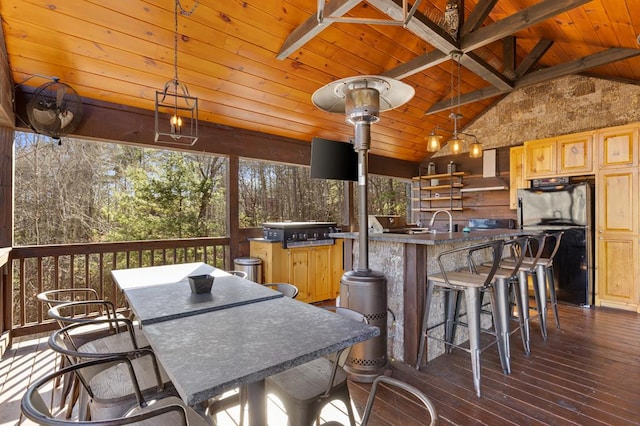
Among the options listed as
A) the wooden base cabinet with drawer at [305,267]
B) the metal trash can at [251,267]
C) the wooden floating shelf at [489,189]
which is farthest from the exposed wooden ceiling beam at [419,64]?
the metal trash can at [251,267]

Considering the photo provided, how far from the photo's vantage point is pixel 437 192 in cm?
643

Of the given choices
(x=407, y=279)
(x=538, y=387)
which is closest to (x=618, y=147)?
(x=538, y=387)

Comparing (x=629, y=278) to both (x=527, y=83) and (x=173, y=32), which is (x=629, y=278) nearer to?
(x=527, y=83)

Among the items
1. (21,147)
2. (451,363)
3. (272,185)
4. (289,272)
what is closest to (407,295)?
(451,363)

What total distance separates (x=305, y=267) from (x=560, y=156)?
12.7 ft

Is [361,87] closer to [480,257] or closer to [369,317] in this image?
[369,317]

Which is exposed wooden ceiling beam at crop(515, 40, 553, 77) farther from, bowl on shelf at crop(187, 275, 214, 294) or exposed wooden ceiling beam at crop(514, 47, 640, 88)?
bowl on shelf at crop(187, 275, 214, 294)

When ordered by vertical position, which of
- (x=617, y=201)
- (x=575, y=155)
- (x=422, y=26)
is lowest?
(x=617, y=201)

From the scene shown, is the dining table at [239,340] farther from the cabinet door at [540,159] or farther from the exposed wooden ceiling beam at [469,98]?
the cabinet door at [540,159]

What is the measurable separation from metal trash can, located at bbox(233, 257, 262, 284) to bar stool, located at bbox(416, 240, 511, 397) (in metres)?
2.15

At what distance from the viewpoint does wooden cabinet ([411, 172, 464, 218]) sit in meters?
5.98

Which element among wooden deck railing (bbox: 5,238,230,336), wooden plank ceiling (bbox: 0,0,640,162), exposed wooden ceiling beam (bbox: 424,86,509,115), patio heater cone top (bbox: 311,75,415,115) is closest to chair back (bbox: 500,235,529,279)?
patio heater cone top (bbox: 311,75,415,115)

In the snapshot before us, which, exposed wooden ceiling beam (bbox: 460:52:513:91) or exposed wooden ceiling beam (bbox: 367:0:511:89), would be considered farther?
exposed wooden ceiling beam (bbox: 460:52:513:91)

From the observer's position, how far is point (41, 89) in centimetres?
275
